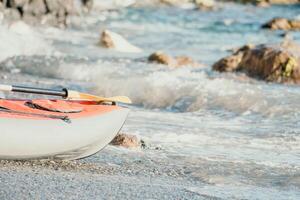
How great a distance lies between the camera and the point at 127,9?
1438 inches

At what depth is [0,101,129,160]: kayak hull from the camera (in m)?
5.58

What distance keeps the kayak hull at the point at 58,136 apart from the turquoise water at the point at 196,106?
1.52 ft

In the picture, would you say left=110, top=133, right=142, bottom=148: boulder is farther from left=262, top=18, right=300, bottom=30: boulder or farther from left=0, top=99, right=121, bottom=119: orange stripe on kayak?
left=262, top=18, right=300, bottom=30: boulder

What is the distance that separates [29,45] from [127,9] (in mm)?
19612

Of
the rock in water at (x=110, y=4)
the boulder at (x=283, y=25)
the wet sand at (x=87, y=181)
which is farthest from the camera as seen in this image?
the rock in water at (x=110, y=4)

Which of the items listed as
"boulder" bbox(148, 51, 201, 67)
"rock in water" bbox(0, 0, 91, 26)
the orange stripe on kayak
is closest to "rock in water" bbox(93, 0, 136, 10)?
"rock in water" bbox(0, 0, 91, 26)

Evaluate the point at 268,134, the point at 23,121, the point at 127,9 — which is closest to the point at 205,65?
the point at 268,134

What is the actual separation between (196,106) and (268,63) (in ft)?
11.7

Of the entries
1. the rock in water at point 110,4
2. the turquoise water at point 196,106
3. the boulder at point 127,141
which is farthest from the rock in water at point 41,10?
the boulder at point 127,141

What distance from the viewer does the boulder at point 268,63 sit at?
521 inches

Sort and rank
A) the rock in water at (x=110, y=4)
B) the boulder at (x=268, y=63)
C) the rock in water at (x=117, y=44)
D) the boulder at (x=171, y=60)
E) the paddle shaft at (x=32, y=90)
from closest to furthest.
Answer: the paddle shaft at (x=32, y=90) → the boulder at (x=268, y=63) → the boulder at (x=171, y=60) → the rock in water at (x=117, y=44) → the rock in water at (x=110, y=4)

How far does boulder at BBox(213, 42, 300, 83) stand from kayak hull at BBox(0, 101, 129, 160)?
24.4 feet

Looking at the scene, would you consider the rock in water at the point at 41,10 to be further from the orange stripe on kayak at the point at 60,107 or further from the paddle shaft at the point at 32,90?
the orange stripe on kayak at the point at 60,107

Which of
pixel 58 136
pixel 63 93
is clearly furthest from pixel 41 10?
pixel 58 136
